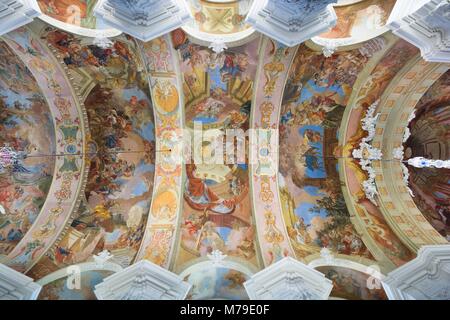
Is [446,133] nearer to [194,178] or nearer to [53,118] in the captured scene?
[194,178]

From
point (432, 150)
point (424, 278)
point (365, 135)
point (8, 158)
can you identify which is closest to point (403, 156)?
point (432, 150)

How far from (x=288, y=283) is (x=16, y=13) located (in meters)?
7.54

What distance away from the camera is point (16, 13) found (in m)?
7.57

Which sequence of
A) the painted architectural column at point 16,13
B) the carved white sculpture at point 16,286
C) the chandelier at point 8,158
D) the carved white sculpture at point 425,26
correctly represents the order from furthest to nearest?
1. the chandelier at point 8,158
2. the carved white sculpture at point 16,286
3. the painted architectural column at point 16,13
4. the carved white sculpture at point 425,26

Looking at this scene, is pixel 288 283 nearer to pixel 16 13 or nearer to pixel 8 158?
pixel 8 158

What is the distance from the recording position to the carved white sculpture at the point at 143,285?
8.50 m

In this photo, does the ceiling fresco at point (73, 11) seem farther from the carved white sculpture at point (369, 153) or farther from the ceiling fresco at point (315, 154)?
the carved white sculpture at point (369, 153)

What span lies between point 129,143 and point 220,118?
2439 millimetres

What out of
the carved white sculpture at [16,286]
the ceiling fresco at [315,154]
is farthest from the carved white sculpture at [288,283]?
the carved white sculpture at [16,286]

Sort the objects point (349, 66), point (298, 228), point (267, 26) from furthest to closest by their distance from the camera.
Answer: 1. point (298, 228)
2. point (349, 66)
3. point (267, 26)

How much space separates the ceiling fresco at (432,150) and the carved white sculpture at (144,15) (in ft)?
20.0

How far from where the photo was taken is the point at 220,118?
1042 centimetres

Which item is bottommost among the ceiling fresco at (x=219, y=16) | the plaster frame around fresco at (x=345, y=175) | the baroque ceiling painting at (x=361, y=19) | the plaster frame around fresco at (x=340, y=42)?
the plaster frame around fresco at (x=345, y=175)

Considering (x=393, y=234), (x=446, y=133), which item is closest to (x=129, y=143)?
(x=393, y=234)
